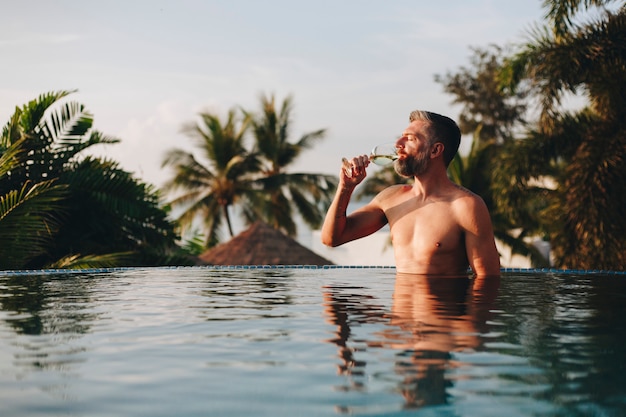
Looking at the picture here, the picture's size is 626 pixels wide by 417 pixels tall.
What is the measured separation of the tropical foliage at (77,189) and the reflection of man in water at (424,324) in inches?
289

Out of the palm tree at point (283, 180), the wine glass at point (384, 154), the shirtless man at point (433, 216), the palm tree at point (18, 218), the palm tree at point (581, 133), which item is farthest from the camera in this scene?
the palm tree at point (283, 180)

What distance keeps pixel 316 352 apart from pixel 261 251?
65.2 ft

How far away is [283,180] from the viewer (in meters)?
28.0

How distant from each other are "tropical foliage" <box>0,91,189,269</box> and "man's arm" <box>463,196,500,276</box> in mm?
6980

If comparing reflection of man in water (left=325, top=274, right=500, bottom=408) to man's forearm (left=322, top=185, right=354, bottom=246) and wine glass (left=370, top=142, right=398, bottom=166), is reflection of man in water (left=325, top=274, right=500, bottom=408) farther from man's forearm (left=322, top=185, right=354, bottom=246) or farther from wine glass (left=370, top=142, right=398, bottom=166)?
wine glass (left=370, top=142, right=398, bottom=166)

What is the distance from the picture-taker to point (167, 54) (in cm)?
3075

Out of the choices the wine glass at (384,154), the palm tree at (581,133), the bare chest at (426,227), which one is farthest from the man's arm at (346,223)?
the palm tree at (581,133)

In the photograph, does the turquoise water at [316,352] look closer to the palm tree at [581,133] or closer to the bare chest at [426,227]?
the bare chest at [426,227]

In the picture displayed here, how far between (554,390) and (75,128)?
35.7 feet

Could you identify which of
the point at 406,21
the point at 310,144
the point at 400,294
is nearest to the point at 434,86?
the point at 310,144

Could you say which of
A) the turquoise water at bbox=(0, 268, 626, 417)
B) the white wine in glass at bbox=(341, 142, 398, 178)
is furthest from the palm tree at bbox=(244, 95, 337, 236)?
the turquoise water at bbox=(0, 268, 626, 417)

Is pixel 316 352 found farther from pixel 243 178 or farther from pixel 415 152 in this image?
pixel 243 178

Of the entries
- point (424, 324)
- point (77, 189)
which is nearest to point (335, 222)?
point (424, 324)

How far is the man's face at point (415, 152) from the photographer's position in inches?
189
